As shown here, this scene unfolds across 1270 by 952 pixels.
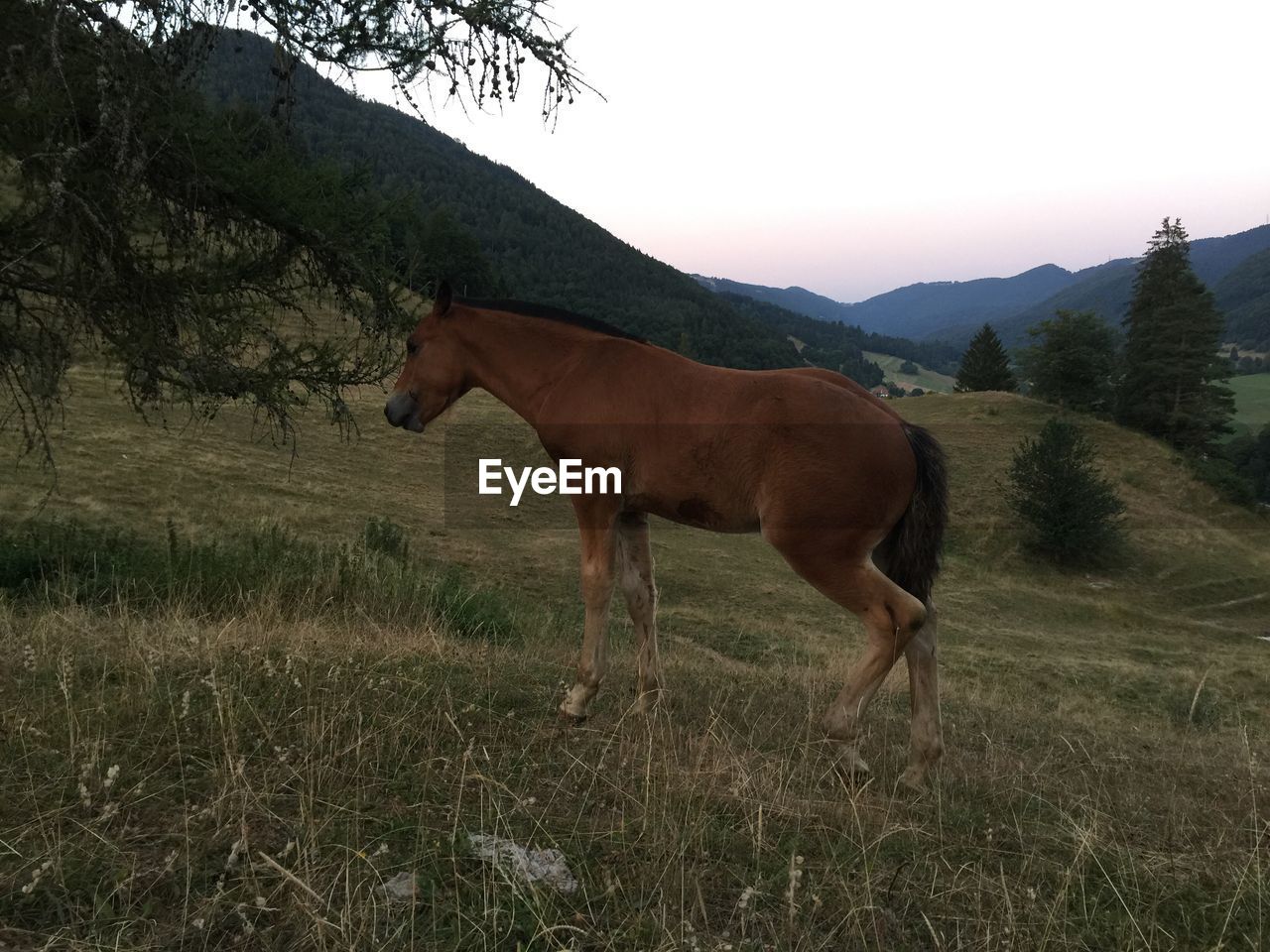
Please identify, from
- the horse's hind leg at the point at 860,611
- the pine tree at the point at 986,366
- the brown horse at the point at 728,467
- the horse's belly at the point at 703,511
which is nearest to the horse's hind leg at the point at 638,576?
the brown horse at the point at 728,467

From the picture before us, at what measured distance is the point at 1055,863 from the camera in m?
2.64

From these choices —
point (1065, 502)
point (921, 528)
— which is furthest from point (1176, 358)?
point (921, 528)

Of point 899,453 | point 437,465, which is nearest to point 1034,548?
point 437,465

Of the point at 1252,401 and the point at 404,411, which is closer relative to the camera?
Result: the point at 404,411

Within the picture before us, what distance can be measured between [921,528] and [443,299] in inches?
123

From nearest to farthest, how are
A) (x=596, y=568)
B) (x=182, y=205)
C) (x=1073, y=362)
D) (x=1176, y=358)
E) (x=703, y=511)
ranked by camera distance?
(x=703, y=511), (x=596, y=568), (x=182, y=205), (x=1176, y=358), (x=1073, y=362)

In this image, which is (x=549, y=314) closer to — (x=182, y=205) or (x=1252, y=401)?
(x=182, y=205)

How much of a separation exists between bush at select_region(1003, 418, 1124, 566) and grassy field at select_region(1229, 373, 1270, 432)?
8952 cm

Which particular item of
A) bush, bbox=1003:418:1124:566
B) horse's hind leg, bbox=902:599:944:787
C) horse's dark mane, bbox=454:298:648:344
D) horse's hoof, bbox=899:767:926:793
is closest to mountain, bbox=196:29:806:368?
bush, bbox=1003:418:1124:566

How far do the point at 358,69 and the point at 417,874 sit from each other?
18.3 ft

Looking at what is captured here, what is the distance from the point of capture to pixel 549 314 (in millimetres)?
4586

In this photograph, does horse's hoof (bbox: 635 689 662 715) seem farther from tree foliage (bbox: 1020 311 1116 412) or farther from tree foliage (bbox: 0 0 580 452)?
tree foliage (bbox: 1020 311 1116 412)

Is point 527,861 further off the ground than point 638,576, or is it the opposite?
point 638,576

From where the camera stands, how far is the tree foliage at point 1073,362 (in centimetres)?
5019
